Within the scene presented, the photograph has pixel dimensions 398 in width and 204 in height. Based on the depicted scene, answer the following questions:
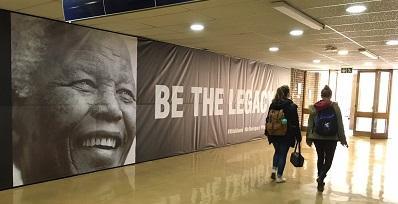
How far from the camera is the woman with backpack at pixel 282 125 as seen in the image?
183 inches

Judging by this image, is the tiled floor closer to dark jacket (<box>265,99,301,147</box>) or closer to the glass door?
dark jacket (<box>265,99,301,147</box>)

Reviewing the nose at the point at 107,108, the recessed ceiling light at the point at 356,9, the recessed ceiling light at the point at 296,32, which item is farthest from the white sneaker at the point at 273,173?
the nose at the point at 107,108

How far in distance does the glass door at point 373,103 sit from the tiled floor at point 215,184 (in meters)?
4.22

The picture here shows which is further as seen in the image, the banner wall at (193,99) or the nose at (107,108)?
the banner wall at (193,99)

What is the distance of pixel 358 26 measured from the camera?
4258 mm

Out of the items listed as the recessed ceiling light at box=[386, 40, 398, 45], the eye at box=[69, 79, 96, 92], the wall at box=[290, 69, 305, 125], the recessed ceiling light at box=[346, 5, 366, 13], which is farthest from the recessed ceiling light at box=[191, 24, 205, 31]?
the wall at box=[290, 69, 305, 125]

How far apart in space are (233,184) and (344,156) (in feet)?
12.1

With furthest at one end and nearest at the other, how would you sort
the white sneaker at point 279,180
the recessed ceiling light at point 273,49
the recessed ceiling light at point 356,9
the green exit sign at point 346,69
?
the green exit sign at point 346,69, the recessed ceiling light at point 273,49, the white sneaker at point 279,180, the recessed ceiling light at point 356,9

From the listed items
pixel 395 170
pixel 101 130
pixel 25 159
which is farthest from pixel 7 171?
pixel 395 170

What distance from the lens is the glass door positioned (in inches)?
414

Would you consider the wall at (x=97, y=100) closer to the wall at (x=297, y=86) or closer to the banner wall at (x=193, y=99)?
the banner wall at (x=193, y=99)

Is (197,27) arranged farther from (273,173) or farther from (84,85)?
(273,173)

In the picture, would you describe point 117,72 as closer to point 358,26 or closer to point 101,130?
point 101,130

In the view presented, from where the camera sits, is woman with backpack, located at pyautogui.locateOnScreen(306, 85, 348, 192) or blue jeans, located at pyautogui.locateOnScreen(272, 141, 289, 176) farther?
blue jeans, located at pyautogui.locateOnScreen(272, 141, 289, 176)
